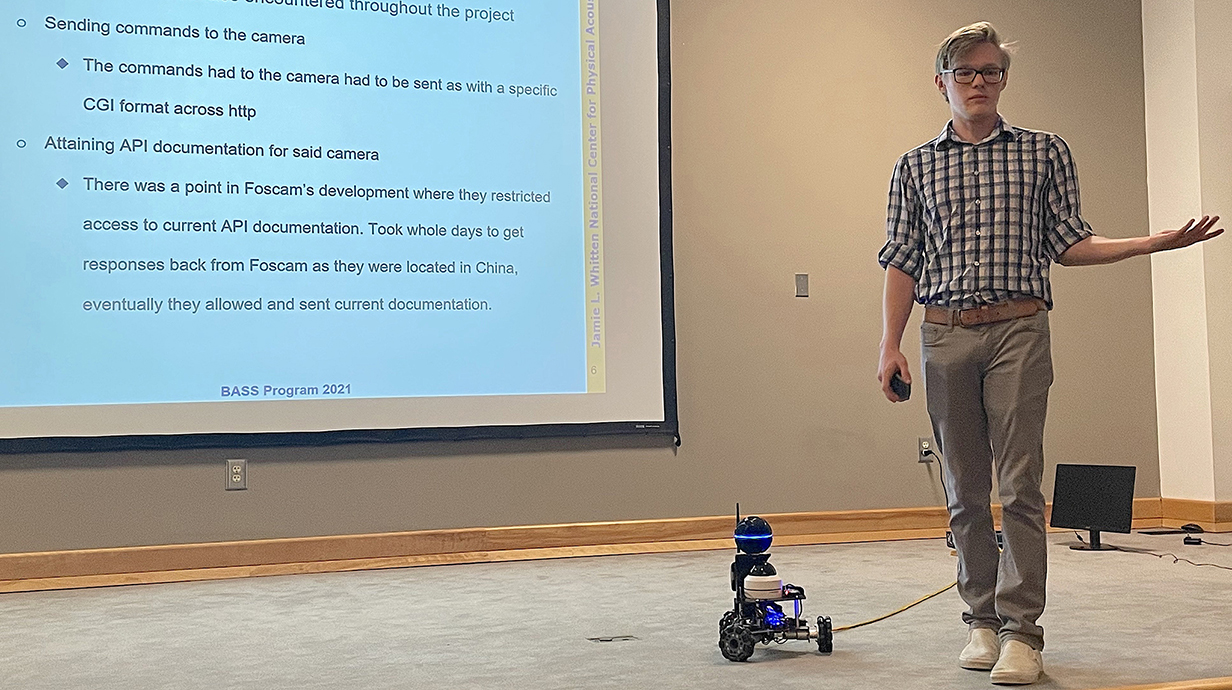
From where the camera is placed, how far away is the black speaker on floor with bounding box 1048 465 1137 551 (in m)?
4.60

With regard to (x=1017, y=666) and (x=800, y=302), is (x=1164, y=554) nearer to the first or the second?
(x=800, y=302)

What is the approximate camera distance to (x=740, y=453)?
200 inches

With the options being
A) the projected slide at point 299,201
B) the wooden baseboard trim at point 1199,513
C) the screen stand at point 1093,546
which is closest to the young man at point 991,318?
the screen stand at point 1093,546

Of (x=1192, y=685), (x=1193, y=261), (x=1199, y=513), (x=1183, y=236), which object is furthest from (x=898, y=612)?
(x=1193, y=261)

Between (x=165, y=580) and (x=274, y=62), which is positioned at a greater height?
(x=274, y=62)

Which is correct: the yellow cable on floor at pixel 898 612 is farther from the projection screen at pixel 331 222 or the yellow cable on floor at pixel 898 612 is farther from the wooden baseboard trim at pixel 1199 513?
the wooden baseboard trim at pixel 1199 513

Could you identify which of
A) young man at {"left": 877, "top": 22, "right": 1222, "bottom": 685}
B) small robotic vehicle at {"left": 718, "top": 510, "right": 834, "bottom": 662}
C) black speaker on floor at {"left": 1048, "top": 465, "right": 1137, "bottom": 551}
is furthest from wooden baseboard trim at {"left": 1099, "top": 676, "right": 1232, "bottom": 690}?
black speaker on floor at {"left": 1048, "top": 465, "right": 1137, "bottom": 551}

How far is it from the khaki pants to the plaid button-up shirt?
8 cm

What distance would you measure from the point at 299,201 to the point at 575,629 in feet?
7.25

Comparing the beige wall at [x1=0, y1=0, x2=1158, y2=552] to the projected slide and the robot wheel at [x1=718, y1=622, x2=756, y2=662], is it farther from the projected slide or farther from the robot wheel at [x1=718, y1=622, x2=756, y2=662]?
the robot wheel at [x1=718, y1=622, x2=756, y2=662]

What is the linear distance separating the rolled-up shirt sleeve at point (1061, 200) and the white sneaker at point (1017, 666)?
0.76 metres

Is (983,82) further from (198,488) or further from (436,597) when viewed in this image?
(198,488)

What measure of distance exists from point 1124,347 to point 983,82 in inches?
142

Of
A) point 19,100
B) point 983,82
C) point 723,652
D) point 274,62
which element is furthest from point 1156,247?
point 19,100
